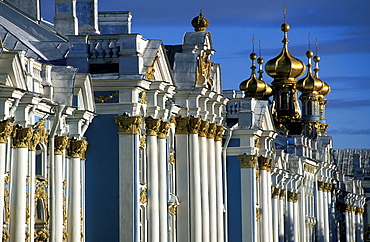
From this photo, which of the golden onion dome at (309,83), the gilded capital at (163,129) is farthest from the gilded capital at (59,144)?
the golden onion dome at (309,83)

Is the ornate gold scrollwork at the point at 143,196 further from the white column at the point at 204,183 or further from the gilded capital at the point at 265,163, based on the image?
the gilded capital at the point at 265,163

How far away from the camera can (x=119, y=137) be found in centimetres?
3453

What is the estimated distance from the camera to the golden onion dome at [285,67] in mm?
91000

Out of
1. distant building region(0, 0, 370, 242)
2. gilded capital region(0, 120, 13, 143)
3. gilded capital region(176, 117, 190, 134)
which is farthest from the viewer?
gilded capital region(176, 117, 190, 134)

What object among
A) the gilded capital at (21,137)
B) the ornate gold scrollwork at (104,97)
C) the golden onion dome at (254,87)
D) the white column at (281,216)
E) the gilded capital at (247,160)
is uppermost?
the golden onion dome at (254,87)

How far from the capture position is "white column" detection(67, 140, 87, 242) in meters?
32.4

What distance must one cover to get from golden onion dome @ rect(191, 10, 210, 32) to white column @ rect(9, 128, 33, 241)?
14.3 m

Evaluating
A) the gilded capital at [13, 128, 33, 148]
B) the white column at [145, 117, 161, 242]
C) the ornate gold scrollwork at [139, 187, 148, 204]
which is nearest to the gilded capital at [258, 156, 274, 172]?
the white column at [145, 117, 161, 242]

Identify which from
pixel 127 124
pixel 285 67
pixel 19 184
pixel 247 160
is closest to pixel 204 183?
pixel 247 160

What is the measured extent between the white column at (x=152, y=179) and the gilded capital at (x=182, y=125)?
4298 millimetres

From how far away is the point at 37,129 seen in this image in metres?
29.6

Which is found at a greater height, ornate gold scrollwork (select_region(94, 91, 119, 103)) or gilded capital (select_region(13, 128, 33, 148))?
ornate gold scrollwork (select_region(94, 91, 119, 103))

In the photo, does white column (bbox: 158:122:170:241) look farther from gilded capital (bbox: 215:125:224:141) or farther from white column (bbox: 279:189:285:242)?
white column (bbox: 279:189:285:242)

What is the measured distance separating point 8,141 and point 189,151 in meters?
12.5
